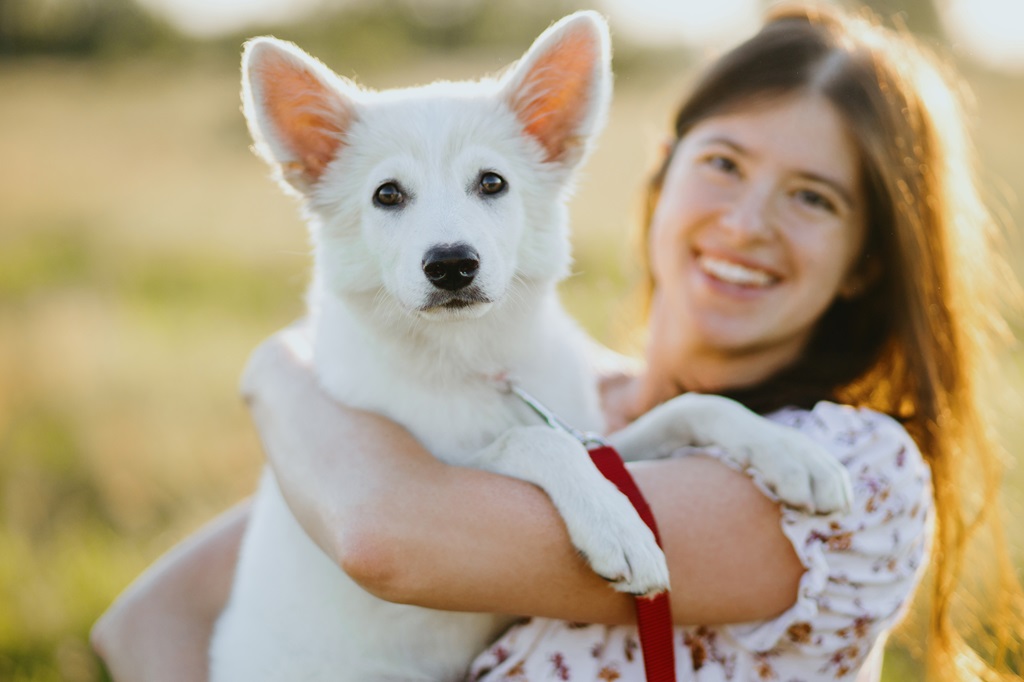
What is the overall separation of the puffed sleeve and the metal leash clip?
1.50ft

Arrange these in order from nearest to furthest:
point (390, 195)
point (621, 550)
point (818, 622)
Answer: point (621, 550)
point (818, 622)
point (390, 195)

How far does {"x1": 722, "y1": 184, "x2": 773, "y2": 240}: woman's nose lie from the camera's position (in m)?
2.37

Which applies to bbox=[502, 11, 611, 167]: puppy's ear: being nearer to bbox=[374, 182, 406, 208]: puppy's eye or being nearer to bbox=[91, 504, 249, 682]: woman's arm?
bbox=[374, 182, 406, 208]: puppy's eye

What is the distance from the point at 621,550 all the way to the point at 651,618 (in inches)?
6.7

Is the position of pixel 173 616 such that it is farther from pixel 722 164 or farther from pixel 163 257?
pixel 163 257

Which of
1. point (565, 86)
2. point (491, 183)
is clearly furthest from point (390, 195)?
point (565, 86)

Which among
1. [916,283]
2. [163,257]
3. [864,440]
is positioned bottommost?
[163,257]

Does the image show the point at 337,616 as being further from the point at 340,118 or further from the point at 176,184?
the point at 176,184

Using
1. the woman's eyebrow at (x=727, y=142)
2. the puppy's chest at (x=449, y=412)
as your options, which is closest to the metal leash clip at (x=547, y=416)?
the puppy's chest at (x=449, y=412)

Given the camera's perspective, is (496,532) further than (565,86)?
No

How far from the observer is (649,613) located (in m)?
1.78

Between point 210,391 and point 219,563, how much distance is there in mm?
3616

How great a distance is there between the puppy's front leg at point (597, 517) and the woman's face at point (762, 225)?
2.68 feet

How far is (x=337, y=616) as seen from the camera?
2158 mm
